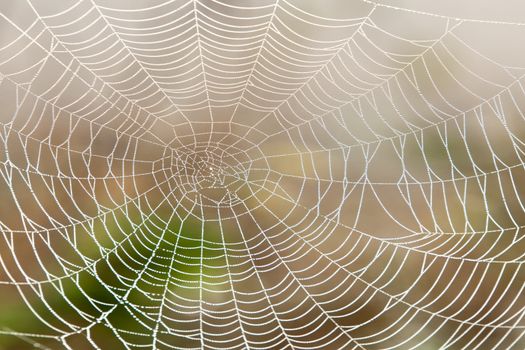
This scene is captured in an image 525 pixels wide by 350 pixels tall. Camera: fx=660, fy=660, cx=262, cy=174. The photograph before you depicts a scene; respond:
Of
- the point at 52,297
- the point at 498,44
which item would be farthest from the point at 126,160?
the point at 498,44

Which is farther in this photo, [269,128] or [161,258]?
[269,128]

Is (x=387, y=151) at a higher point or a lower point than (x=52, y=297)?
higher

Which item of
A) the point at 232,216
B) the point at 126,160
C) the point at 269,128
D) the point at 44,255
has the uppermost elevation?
the point at 269,128

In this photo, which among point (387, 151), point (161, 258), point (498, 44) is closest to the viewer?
point (498, 44)

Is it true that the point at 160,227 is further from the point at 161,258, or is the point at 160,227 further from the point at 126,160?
the point at 126,160

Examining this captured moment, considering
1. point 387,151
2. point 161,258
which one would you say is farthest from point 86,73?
point 387,151

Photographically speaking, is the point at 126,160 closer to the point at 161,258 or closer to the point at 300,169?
the point at 161,258

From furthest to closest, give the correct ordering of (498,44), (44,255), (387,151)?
(387,151), (44,255), (498,44)

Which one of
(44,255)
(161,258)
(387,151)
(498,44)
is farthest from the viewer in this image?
(387,151)

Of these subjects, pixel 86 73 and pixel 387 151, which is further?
pixel 387 151
